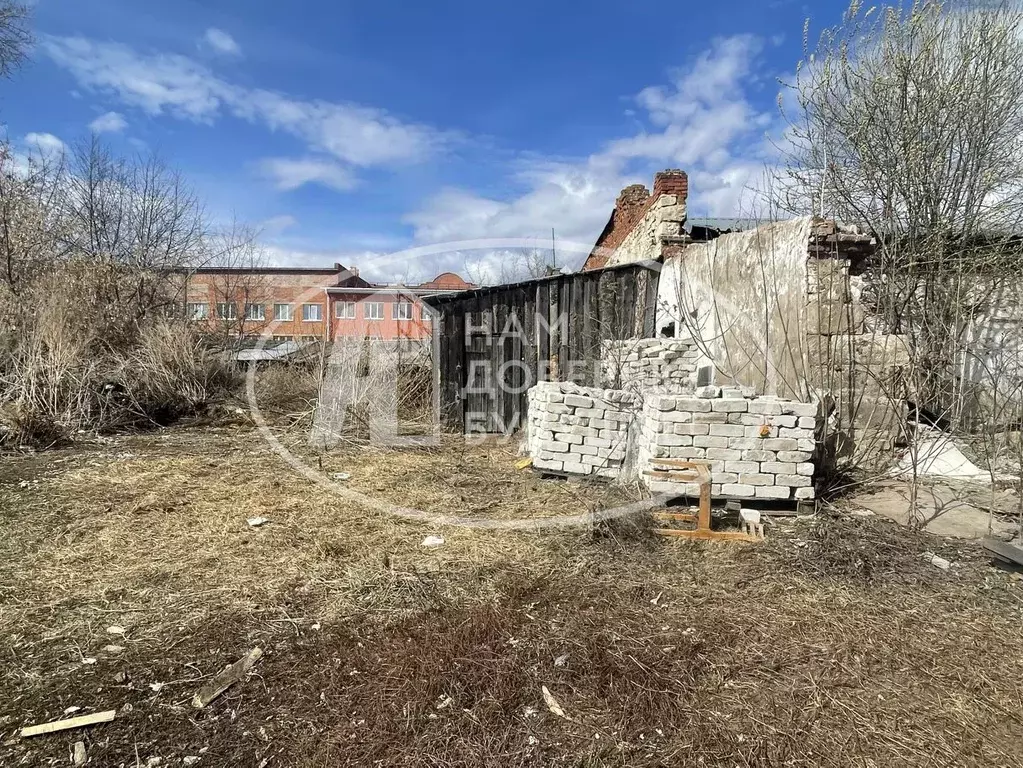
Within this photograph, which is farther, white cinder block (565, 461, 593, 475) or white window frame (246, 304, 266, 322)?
white window frame (246, 304, 266, 322)

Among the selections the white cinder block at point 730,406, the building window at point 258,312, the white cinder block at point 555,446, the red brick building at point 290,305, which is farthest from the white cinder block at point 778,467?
the building window at point 258,312

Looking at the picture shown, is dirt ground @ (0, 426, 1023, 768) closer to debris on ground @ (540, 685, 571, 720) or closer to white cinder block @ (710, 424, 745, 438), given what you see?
debris on ground @ (540, 685, 571, 720)

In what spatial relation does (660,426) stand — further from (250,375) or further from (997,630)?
(250,375)

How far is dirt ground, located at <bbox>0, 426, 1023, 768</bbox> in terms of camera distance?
2.03 metres

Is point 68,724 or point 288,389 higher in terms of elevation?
point 288,389

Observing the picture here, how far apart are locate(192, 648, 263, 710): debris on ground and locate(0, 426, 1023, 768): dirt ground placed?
49mm

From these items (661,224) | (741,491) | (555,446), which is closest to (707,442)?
(741,491)

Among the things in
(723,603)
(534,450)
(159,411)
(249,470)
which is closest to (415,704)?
(723,603)

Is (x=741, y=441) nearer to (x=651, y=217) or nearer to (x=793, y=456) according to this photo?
(x=793, y=456)

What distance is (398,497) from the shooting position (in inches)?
201

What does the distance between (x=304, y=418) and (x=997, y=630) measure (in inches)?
328

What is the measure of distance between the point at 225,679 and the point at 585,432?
385 cm

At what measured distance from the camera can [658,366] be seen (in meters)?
7.24

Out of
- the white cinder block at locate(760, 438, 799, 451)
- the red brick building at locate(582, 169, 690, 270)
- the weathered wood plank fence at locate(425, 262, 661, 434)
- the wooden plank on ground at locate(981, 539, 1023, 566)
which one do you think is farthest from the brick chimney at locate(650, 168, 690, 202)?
the wooden plank on ground at locate(981, 539, 1023, 566)
